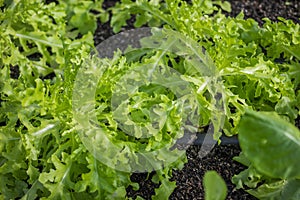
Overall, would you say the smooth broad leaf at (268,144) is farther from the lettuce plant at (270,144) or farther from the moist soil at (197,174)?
the moist soil at (197,174)

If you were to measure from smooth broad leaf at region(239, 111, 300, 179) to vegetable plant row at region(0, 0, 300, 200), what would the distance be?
1.66ft

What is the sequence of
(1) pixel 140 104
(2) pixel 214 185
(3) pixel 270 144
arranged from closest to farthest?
(2) pixel 214 185
(3) pixel 270 144
(1) pixel 140 104

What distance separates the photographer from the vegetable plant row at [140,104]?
262 centimetres

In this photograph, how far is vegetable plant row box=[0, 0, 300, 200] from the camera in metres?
2.62

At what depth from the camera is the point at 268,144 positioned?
1.88 meters

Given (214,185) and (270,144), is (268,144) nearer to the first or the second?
(270,144)

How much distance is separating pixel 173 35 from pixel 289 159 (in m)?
1.28

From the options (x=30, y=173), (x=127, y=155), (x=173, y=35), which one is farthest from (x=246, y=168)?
(x=30, y=173)

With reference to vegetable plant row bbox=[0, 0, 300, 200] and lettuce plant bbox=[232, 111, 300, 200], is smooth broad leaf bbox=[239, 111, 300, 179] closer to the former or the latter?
lettuce plant bbox=[232, 111, 300, 200]

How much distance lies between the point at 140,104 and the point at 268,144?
945 millimetres

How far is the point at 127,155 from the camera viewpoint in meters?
2.63

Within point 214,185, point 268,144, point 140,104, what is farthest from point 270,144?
point 140,104

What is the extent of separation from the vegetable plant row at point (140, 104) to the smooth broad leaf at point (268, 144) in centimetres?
51

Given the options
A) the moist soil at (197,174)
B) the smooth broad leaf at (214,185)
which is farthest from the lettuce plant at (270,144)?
the moist soil at (197,174)
